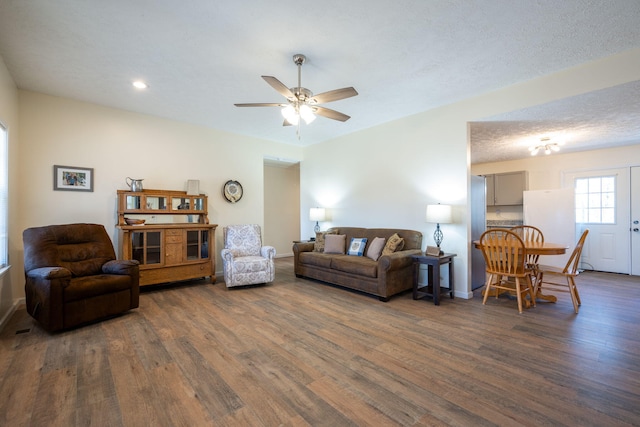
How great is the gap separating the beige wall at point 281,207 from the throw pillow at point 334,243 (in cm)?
296

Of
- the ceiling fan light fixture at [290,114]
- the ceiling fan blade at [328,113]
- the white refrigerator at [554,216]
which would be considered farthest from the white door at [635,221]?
the ceiling fan light fixture at [290,114]

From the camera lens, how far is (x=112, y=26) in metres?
2.38

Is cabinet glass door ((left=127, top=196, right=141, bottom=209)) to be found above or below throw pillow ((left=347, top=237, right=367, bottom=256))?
above

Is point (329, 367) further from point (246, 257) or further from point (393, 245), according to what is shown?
point (246, 257)

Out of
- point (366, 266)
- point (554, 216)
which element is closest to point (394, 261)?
point (366, 266)

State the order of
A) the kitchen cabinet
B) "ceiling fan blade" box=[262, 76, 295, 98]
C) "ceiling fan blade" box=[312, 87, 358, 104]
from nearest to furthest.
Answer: "ceiling fan blade" box=[262, 76, 295, 98] < "ceiling fan blade" box=[312, 87, 358, 104] < the kitchen cabinet

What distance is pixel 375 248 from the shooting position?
4.28m

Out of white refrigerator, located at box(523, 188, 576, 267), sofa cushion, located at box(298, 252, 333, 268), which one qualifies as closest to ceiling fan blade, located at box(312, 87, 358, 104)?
sofa cushion, located at box(298, 252, 333, 268)

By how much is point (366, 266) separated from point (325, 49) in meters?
2.64

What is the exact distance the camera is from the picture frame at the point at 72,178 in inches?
149

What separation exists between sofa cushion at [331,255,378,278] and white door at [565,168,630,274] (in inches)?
198

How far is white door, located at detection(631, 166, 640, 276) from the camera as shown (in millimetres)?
5191

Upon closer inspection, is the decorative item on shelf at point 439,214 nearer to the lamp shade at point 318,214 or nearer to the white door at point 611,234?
the lamp shade at point 318,214

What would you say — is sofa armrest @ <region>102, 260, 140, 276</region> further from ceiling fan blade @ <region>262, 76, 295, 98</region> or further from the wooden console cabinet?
ceiling fan blade @ <region>262, 76, 295, 98</region>
